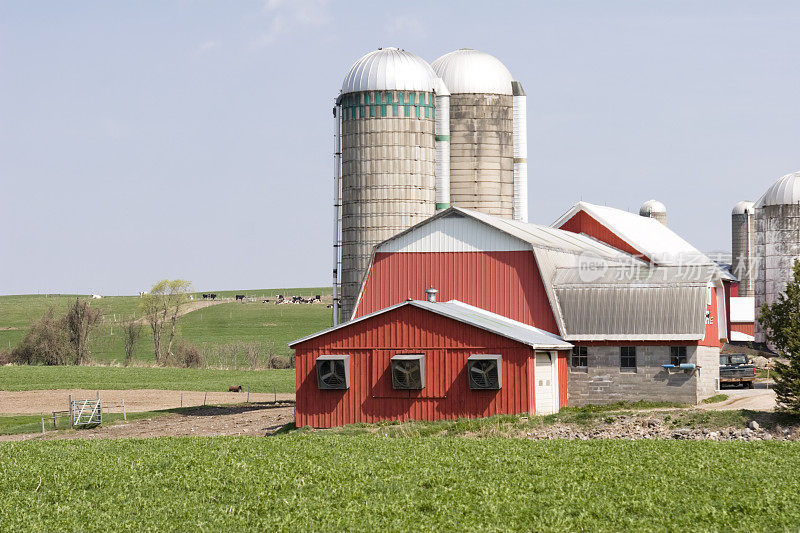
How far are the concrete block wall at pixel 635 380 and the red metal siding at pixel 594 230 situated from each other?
1439 cm

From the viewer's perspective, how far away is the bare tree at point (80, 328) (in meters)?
90.3

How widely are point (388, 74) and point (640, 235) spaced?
17.4 metres

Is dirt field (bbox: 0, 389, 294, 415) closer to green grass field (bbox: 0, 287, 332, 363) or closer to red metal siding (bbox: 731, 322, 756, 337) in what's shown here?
green grass field (bbox: 0, 287, 332, 363)

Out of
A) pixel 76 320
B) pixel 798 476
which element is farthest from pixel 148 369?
pixel 798 476

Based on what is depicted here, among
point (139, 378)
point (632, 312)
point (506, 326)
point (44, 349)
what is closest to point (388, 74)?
point (506, 326)

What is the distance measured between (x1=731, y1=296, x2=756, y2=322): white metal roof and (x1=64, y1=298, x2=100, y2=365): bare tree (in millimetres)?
53431

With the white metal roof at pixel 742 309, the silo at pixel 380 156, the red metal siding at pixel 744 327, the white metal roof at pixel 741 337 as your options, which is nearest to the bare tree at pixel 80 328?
the silo at pixel 380 156

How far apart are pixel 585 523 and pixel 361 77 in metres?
35.5

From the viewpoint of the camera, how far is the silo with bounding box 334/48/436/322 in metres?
50.0

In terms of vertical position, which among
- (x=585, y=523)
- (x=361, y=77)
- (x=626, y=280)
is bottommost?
(x=585, y=523)

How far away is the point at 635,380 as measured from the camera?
40000 mm

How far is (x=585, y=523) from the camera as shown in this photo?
1789 cm

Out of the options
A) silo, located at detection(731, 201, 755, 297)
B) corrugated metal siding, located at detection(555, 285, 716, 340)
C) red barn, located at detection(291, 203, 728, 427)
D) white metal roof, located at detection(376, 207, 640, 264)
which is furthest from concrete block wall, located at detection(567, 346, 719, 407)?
silo, located at detection(731, 201, 755, 297)

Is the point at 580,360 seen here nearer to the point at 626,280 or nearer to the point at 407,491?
the point at 626,280
